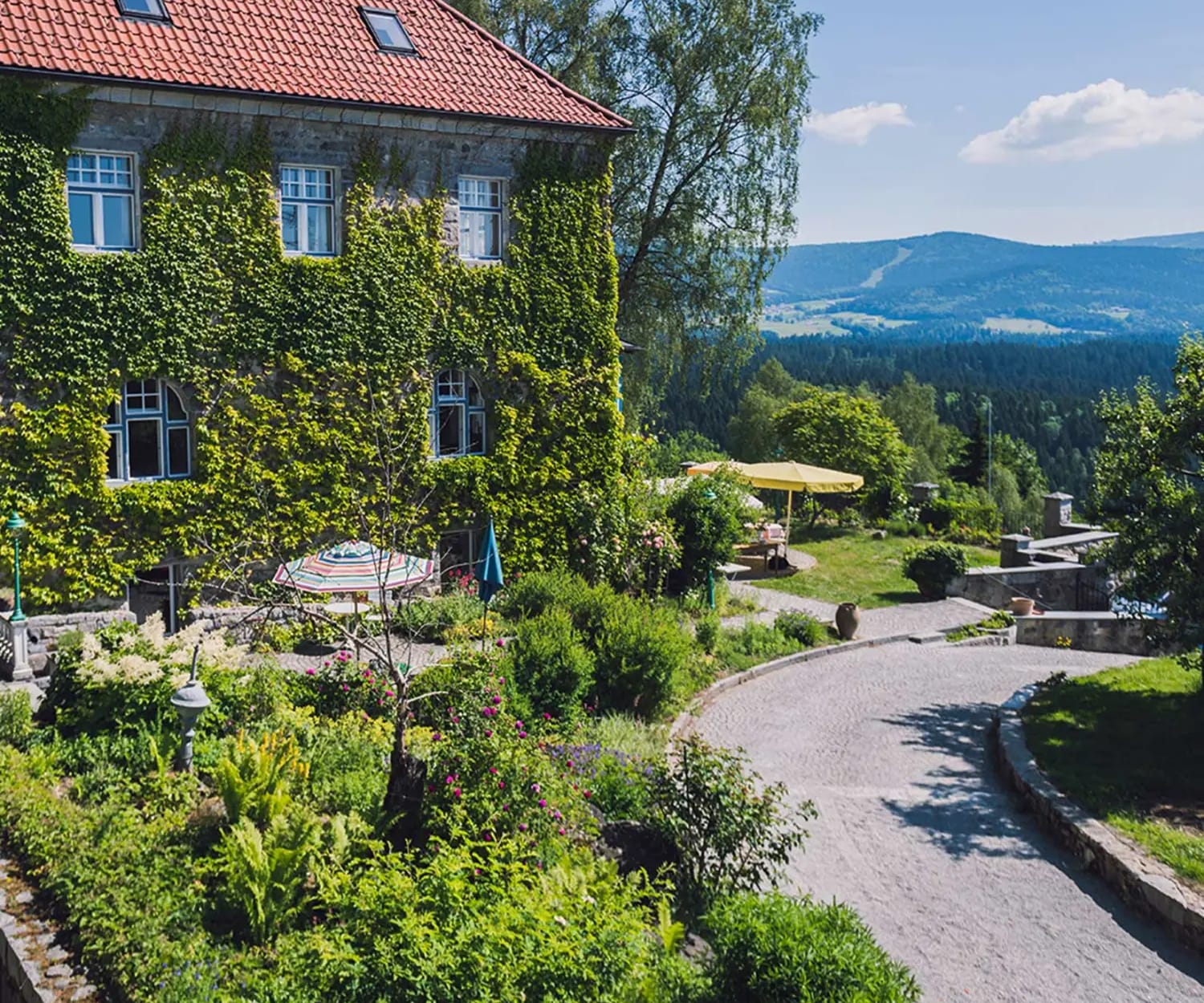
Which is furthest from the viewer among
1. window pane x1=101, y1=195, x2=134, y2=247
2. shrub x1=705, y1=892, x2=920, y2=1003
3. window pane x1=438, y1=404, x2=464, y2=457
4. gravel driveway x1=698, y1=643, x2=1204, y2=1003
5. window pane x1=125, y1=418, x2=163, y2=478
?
window pane x1=438, y1=404, x2=464, y2=457

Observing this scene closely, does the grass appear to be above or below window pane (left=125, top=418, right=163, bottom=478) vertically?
below

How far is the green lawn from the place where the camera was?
26094 mm

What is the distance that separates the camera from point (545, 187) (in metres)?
22.2

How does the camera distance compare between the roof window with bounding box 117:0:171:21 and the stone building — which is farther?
the roof window with bounding box 117:0:171:21

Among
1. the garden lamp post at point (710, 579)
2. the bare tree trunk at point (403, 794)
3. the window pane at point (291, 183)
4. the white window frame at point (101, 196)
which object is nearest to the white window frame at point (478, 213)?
the window pane at point (291, 183)

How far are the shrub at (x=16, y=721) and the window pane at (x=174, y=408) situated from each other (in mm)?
6921

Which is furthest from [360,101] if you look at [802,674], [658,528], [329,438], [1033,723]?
[1033,723]

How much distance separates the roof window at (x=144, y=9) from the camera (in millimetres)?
18672

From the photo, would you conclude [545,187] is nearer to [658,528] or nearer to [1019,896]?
[658,528]

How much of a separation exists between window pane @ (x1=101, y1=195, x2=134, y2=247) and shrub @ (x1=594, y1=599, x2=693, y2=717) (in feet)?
32.0

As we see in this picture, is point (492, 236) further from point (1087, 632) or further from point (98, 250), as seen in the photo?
point (1087, 632)

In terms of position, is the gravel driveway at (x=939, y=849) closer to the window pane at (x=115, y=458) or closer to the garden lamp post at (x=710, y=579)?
the garden lamp post at (x=710, y=579)

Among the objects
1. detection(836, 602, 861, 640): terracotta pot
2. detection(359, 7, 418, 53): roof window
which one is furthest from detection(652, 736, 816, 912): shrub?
detection(359, 7, 418, 53): roof window

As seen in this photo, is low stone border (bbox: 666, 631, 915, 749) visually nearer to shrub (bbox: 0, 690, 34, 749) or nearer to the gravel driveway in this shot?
the gravel driveway
